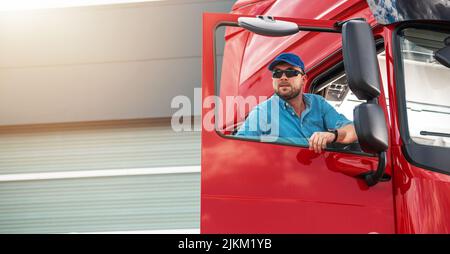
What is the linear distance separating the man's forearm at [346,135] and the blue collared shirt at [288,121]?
0.23 feet

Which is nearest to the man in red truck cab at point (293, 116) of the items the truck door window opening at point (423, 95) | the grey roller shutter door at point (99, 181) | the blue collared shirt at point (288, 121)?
the blue collared shirt at point (288, 121)

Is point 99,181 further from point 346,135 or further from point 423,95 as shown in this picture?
point 423,95

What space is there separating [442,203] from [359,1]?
1078mm

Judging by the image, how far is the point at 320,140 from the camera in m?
2.43

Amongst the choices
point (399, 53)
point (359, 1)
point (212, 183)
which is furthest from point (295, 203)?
point (359, 1)

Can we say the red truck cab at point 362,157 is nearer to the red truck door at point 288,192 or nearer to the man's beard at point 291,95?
the red truck door at point 288,192

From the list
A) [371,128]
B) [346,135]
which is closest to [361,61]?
[371,128]

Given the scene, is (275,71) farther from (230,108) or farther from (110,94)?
(110,94)

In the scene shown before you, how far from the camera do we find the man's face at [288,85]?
8.68ft

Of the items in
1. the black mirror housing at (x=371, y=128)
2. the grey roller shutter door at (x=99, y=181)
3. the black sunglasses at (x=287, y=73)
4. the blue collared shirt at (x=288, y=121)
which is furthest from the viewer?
the grey roller shutter door at (x=99, y=181)

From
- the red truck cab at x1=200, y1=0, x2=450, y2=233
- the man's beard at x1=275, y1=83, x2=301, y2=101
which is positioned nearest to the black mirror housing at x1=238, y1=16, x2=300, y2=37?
the red truck cab at x1=200, y1=0, x2=450, y2=233

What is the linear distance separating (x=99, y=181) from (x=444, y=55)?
6013 millimetres

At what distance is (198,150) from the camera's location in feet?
25.1
